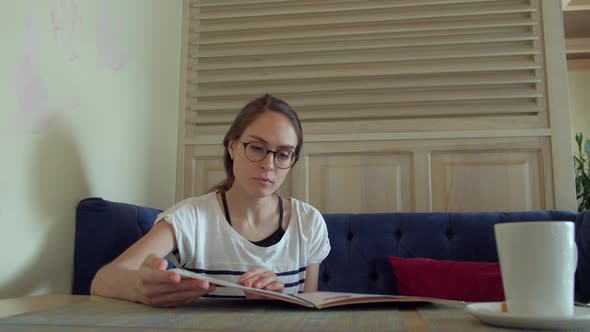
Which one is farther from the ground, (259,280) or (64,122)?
(64,122)

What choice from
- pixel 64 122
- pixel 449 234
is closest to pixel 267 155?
pixel 64 122

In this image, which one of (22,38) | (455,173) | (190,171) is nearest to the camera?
(22,38)

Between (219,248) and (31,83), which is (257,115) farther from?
(31,83)

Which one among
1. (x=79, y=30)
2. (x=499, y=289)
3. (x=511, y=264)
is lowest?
(x=499, y=289)

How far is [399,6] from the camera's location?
2.20m

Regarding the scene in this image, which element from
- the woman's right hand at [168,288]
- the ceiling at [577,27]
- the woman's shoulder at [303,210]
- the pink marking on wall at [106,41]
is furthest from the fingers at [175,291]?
the ceiling at [577,27]

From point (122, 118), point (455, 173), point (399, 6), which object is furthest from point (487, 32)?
point (122, 118)

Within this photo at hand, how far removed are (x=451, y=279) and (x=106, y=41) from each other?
1.27 meters

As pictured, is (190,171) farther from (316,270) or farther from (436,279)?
(436,279)

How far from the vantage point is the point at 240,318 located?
67cm

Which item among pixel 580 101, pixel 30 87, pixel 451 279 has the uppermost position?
pixel 580 101

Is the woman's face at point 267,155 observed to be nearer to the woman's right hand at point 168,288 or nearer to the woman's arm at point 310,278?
the woman's arm at point 310,278

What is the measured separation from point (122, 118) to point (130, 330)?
4.21ft

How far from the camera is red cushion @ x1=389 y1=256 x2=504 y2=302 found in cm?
155
